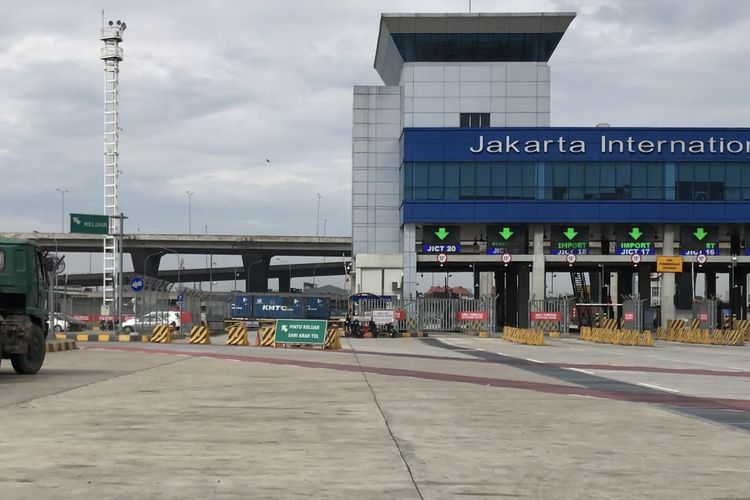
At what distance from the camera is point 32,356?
22.3 m

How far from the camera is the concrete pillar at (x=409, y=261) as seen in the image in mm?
75688

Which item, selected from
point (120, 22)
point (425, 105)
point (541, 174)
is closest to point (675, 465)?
point (541, 174)

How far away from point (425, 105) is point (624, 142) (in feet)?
58.3

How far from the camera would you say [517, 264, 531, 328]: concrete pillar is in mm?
79625

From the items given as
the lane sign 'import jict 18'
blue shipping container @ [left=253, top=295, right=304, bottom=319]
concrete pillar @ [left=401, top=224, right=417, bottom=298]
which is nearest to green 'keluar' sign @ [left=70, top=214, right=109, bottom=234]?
concrete pillar @ [left=401, top=224, right=417, bottom=298]

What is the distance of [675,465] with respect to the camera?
1006 cm

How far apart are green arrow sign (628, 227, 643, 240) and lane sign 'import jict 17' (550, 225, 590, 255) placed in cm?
351

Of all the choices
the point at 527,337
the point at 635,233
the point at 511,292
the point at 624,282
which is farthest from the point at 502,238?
the point at 527,337

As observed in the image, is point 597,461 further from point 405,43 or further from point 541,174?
point 405,43

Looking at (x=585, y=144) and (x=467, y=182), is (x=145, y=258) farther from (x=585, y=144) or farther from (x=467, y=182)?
(x=585, y=144)

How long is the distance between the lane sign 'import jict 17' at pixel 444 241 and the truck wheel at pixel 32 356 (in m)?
55.1

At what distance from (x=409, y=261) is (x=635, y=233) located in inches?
732

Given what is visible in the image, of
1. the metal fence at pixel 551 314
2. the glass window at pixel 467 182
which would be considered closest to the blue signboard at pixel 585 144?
the glass window at pixel 467 182

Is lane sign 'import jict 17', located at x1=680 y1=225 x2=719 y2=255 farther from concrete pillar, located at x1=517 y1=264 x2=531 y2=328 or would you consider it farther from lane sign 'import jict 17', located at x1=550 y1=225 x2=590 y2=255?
concrete pillar, located at x1=517 y1=264 x2=531 y2=328
